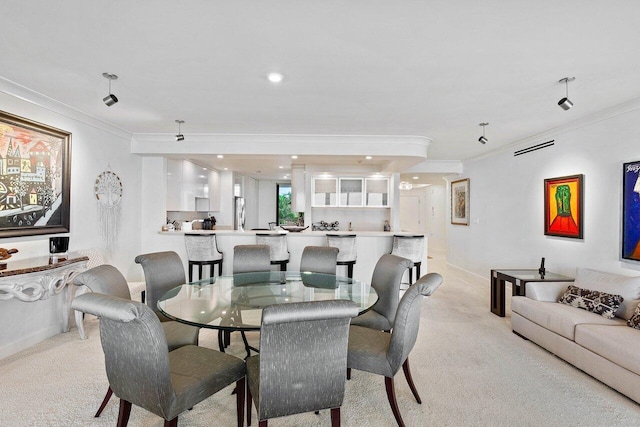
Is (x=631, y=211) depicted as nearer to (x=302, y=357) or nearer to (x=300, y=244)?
(x=302, y=357)

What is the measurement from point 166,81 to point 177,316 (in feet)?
6.77

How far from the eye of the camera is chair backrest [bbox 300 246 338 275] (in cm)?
376

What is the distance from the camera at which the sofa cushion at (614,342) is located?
241cm

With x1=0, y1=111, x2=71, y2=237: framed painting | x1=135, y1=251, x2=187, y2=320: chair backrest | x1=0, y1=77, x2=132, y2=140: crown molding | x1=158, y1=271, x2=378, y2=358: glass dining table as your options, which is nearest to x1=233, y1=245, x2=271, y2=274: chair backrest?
x1=158, y1=271, x2=378, y2=358: glass dining table

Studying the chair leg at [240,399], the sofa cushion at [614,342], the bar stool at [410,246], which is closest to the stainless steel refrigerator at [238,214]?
the bar stool at [410,246]

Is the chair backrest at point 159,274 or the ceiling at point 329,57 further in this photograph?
the chair backrest at point 159,274

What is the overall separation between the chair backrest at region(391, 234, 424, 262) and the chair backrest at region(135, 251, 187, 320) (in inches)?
121

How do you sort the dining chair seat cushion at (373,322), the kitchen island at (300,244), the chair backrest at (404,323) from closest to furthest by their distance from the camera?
the chair backrest at (404,323), the dining chair seat cushion at (373,322), the kitchen island at (300,244)

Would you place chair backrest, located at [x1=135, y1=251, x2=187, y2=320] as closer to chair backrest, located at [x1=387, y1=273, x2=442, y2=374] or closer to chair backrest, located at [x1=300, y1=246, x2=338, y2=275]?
chair backrest, located at [x1=300, y1=246, x2=338, y2=275]

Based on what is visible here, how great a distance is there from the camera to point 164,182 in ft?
17.7

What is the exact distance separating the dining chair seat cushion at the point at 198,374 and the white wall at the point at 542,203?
399 cm

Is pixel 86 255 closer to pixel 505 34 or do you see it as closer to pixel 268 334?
pixel 268 334

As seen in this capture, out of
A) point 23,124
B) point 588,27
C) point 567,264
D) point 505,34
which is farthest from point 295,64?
point 567,264

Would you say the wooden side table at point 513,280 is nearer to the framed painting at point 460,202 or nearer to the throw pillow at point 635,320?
the throw pillow at point 635,320
